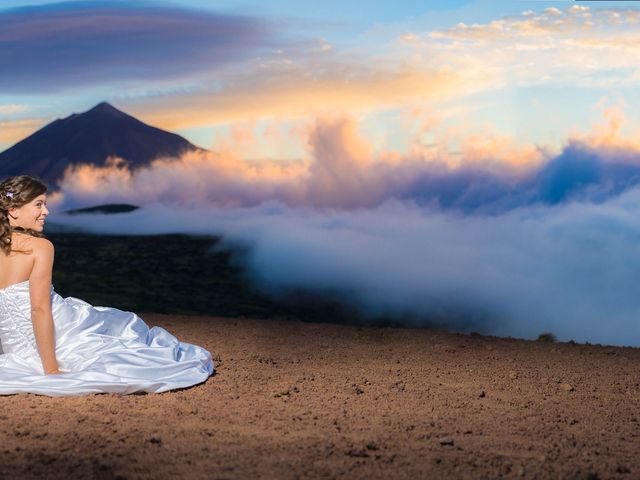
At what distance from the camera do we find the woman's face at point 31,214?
291 inches

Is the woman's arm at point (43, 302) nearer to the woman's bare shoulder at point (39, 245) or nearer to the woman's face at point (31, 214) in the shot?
the woman's bare shoulder at point (39, 245)

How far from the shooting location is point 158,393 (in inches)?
297

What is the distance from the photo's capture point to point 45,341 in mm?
7488

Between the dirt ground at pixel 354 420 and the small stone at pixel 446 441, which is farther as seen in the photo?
the small stone at pixel 446 441

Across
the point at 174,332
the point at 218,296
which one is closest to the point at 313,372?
the point at 174,332

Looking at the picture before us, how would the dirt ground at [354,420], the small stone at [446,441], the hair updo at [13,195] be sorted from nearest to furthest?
the dirt ground at [354,420] < the small stone at [446,441] < the hair updo at [13,195]

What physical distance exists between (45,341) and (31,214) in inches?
48.2

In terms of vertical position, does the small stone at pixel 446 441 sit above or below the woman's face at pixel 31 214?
below

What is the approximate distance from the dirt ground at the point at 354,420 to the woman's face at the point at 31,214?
162 cm

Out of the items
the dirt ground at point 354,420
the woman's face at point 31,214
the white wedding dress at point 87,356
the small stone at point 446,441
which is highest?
the woman's face at point 31,214

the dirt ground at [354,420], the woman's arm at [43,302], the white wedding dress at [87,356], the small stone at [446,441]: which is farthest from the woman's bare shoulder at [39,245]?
the small stone at [446,441]

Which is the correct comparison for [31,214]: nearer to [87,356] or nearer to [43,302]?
[43,302]

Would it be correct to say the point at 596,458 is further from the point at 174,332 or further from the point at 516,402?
the point at 174,332

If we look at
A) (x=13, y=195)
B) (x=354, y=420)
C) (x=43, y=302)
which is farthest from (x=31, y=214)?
(x=354, y=420)
